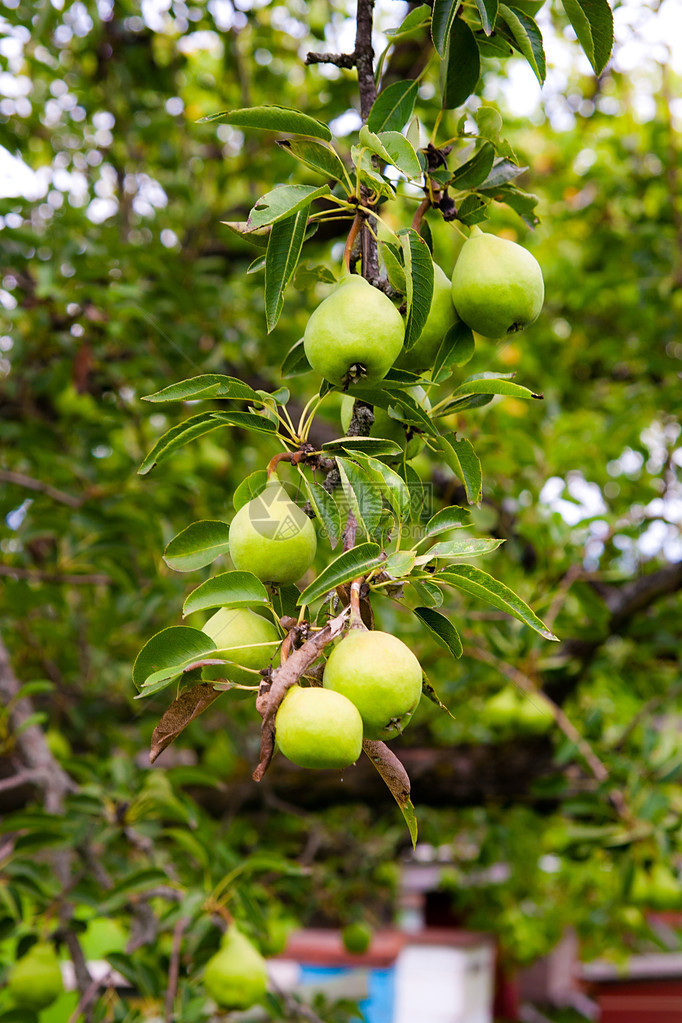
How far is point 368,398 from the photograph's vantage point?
0.76 metres

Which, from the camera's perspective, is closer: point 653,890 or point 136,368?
point 653,890

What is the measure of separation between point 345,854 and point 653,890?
150cm

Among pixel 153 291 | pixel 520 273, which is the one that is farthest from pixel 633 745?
pixel 520 273

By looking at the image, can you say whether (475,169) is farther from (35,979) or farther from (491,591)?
(35,979)

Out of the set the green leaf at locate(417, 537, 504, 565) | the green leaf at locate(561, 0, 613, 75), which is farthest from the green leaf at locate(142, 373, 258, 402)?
the green leaf at locate(561, 0, 613, 75)

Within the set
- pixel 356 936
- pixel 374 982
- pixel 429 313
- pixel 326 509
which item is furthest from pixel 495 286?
pixel 374 982

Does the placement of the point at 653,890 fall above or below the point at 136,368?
below

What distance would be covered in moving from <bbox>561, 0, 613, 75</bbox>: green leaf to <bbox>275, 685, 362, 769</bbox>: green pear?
0.64m

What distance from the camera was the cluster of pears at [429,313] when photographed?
0.71 meters

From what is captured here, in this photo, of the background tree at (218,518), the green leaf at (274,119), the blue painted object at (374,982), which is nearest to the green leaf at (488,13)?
the green leaf at (274,119)

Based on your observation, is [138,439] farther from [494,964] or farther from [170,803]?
[494,964]

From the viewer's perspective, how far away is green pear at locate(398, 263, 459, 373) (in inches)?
33.1

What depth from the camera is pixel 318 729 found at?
584 mm

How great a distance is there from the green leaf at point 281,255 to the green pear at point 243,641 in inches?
10.4
